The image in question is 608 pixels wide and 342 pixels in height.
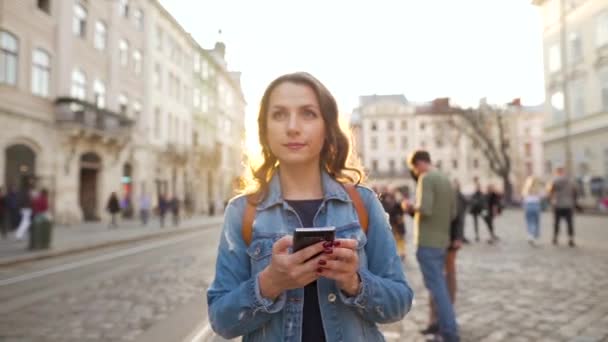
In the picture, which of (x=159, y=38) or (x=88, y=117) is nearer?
(x=88, y=117)

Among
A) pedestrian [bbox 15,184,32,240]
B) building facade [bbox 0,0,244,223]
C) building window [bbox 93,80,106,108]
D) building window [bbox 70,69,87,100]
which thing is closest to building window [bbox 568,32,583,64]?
building facade [bbox 0,0,244,223]

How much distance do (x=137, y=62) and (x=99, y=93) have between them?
18.9 ft

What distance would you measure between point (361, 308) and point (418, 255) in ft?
10.1

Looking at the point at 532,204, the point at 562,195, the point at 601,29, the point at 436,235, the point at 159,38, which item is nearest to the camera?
the point at 436,235

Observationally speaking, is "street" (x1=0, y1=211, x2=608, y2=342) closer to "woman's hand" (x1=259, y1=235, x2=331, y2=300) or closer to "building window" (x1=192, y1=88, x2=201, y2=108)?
"woman's hand" (x1=259, y1=235, x2=331, y2=300)

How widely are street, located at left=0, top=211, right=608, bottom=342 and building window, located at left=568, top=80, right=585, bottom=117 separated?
23653 millimetres

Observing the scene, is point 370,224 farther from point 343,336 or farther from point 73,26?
→ point 73,26

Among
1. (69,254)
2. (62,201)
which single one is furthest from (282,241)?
(62,201)

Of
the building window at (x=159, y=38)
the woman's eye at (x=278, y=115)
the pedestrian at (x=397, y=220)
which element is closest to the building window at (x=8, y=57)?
the building window at (x=159, y=38)

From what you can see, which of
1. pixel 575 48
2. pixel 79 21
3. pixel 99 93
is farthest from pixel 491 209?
pixel 575 48

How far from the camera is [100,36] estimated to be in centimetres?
2638

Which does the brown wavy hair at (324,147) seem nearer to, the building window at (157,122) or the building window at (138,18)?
the building window at (138,18)

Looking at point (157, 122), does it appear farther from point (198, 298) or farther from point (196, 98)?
point (198, 298)

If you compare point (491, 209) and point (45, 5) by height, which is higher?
point (45, 5)
